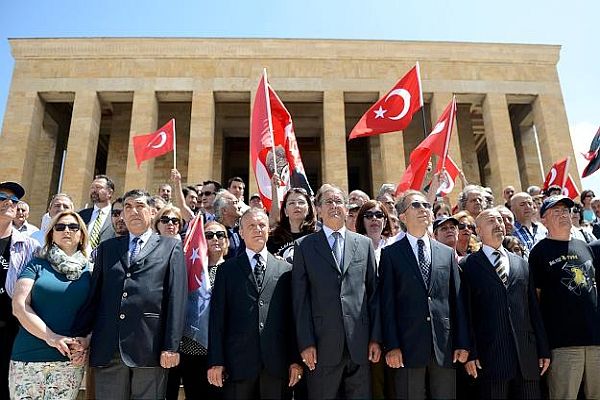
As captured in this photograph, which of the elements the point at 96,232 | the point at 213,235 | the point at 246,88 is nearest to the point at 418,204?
the point at 213,235

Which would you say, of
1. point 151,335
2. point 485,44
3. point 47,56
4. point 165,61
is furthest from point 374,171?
point 151,335

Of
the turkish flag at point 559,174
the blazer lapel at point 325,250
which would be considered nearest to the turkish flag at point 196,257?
the blazer lapel at point 325,250

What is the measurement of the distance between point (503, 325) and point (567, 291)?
2.57ft

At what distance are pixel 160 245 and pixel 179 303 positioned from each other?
1.86 feet

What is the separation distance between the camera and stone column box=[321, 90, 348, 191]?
19.4 m

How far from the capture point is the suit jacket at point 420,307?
12.8 ft

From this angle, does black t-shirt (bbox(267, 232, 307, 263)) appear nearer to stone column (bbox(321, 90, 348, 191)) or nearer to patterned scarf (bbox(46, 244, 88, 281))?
patterned scarf (bbox(46, 244, 88, 281))

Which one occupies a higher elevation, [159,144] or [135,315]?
[159,144]

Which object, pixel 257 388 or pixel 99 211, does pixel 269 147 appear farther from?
pixel 257 388

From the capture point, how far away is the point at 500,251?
15.1 ft

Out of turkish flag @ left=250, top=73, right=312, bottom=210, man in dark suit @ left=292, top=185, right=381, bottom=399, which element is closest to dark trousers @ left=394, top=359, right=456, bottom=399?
man in dark suit @ left=292, top=185, right=381, bottom=399

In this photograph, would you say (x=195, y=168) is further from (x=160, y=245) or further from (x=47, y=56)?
(x=160, y=245)

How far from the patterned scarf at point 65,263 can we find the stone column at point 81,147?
1597 cm

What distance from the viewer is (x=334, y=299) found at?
3920 millimetres
